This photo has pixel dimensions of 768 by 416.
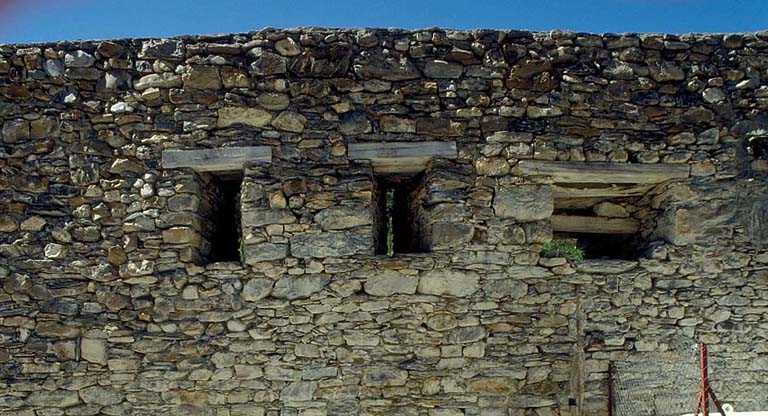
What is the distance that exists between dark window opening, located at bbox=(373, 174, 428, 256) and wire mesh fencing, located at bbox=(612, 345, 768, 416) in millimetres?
1917

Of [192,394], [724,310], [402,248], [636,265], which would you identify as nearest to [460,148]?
[402,248]

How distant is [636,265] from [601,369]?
2.87ft

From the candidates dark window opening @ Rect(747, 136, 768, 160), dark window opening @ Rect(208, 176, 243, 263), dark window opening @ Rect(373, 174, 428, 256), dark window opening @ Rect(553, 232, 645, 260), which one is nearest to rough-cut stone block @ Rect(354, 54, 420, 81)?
dark window opening @ Rect(373, 174, 428, 256)

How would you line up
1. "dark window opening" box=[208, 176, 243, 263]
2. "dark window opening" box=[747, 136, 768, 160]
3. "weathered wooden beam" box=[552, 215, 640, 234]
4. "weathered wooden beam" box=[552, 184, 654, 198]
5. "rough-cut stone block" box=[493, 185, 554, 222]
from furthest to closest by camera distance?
"weathered wooden beam" box=[552, 215, 640, 234] → "dark window opening" box=[208, 176, 243, 263] → "weathered wooden beam" box=[552, 184, 654, 198] → "dark window opening" box=[747, 136, 768, 160] → "rough-cut stone block" box=[493, 185, 554, 222]

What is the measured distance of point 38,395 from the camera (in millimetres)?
4543

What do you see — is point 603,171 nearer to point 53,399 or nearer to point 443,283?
point 443,283

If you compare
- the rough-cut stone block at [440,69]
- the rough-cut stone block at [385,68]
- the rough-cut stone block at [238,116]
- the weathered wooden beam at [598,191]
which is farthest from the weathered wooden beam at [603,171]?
the rough-cut stone block at [238,116]

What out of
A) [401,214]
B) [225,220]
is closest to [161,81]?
[225,220]

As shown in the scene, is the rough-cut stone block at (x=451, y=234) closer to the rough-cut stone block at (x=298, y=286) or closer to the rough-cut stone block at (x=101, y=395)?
the rough-cut stone block at (x=298, y=286)

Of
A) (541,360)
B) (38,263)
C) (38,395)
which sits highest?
(38,263)

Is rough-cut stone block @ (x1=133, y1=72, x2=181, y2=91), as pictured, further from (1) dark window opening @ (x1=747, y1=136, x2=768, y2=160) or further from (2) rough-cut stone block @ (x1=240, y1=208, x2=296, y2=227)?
(1) dark window opening @ (x1=747, y1=136, x2=768, y2=160)

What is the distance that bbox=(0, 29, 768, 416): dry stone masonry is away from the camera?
4562 mm

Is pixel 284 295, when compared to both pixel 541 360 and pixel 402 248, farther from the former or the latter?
pixel 541 360

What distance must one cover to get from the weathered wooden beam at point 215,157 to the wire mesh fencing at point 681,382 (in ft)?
10.7
